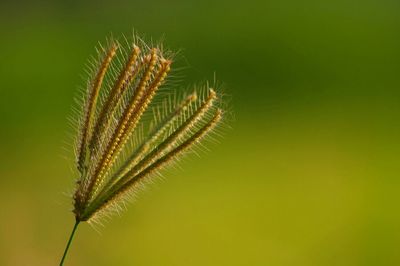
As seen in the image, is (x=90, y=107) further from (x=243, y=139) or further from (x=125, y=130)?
(x=243, y=139)

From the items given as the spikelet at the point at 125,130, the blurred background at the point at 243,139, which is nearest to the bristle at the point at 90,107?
the spikelet at the point at 125,130

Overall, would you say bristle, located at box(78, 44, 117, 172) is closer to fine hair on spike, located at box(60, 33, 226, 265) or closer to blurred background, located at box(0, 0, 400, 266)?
fine hair on spike, located at box(60, 33, 226, 265)

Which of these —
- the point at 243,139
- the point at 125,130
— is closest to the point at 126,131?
the point at 125,130

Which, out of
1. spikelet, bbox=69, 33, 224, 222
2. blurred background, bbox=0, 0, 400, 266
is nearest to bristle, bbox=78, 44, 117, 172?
spikelet, bbox=69, 33, 224, 222

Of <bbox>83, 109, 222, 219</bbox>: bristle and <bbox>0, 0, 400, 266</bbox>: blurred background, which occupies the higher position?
<bbox>0, 0, 400, 266</bbox>: blurred background

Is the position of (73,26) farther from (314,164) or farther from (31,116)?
(314,164)

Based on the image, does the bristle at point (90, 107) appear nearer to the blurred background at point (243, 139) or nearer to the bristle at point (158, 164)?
the bristle at point (158, 164)

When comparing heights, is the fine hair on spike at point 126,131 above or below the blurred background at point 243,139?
below
